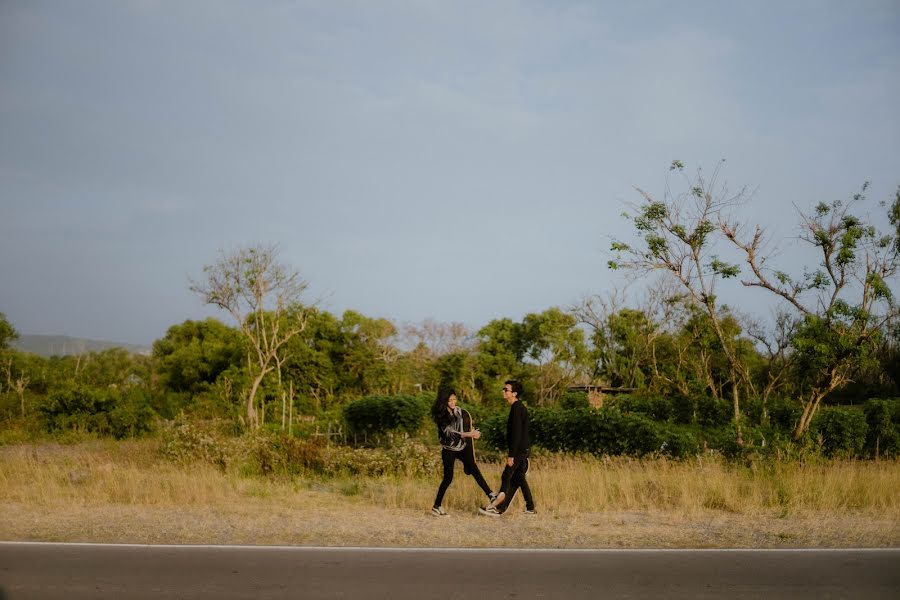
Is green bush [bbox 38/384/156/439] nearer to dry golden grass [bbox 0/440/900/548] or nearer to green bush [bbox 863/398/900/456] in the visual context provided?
dry golden grass [bbox 0/440/900/548]

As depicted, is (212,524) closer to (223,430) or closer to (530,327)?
(223,430)

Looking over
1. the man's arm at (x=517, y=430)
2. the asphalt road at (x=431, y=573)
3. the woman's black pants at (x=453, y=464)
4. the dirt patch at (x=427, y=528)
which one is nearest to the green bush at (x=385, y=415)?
the dirt patch at (x=427, y=528)

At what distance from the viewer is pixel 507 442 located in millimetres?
10117

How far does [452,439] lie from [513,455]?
906 mm

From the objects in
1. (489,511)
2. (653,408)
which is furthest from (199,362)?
(489,511)

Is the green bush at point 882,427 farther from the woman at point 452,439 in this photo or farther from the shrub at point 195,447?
the shrub at point 195,447

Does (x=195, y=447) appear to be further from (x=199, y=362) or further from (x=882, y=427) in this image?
(x=199, y=362)

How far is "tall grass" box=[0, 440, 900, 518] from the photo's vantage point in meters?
11.0

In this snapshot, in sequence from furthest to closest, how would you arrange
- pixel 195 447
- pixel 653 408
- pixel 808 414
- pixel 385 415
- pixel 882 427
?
1. pixel 385 415
2. pixel 653 408
3. pixel 882 427
4. pixel 808 414
5. pixel 195 447

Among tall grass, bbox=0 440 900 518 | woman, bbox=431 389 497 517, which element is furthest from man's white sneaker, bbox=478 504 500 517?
tall grass, bbox=0 440 900 518

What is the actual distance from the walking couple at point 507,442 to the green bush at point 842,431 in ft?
36.8

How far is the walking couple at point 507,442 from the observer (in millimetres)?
10109

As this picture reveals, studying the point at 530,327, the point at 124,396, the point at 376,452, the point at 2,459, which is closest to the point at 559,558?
the point at 376,452

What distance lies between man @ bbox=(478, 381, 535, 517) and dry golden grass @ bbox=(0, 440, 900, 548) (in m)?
0.20
